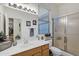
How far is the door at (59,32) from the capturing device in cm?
196

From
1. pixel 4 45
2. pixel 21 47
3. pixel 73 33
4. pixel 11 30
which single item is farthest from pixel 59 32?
pixel 4 45

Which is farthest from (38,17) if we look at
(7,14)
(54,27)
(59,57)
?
(59,57)

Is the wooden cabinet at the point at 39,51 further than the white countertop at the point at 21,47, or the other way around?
the wooden cabinet at the point at 39,51

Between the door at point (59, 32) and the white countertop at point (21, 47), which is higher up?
the door at point (59, 32)

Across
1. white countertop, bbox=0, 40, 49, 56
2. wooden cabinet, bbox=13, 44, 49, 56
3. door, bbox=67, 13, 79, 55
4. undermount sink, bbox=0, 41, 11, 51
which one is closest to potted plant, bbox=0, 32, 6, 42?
undermount sink, bbox=0, 41, 11, 51

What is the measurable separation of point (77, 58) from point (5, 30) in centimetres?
126

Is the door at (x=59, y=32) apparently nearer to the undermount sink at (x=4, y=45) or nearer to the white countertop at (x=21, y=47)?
the white countertop at (x=21, y=47)

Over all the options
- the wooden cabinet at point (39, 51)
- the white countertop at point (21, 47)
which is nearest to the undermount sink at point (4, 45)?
the white countertop at point (21, 47)

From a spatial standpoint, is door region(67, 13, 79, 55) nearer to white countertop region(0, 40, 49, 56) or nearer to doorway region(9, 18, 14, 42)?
white countertop region(0, 40, 49, 56)

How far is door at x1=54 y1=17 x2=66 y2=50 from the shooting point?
196cm

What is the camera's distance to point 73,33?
6.27ft

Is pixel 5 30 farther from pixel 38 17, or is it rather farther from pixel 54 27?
pixel 54 27

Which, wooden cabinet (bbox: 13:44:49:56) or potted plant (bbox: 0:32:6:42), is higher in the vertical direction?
potted plant (bbox: 0:32:6:42)

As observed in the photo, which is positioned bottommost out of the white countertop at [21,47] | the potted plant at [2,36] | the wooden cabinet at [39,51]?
the wooden cabinet at [39,51]
